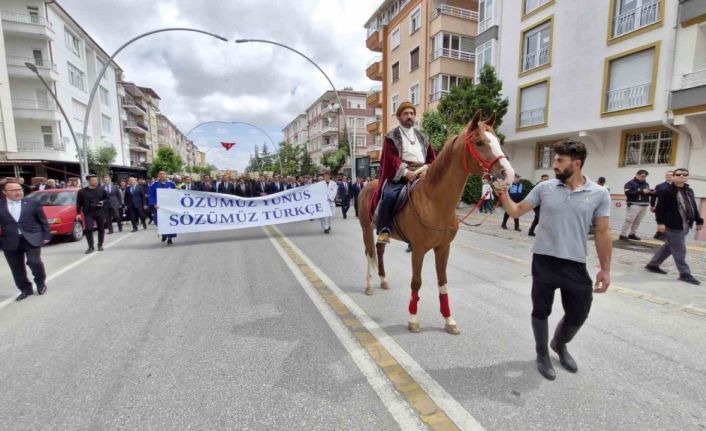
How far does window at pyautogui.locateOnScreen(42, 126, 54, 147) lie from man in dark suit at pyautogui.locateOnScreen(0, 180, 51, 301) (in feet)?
102

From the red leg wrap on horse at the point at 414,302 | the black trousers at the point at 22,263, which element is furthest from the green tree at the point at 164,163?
the red leg wrap on horse at the point at 414,302

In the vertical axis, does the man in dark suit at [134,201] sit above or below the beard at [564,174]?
below

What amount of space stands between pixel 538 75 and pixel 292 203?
1528 cm

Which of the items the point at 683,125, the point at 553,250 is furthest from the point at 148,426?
the point at 683,125

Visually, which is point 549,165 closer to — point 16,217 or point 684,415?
point 684,415

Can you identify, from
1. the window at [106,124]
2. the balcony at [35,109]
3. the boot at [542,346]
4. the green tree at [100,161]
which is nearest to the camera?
the boot at [542,346]

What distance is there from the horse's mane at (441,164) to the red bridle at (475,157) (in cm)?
24

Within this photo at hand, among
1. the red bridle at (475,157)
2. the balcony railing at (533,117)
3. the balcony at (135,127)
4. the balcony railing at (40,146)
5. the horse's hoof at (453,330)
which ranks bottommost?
the horse's hoof at (453,330)

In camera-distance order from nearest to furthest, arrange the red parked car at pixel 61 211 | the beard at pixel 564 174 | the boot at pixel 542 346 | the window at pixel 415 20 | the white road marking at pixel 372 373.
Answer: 1. the white road marking at pixel 372 373
2. the beard at pixel 564 174
3. the boot at pixel 542 346
4. the red parked car at pixel 61 211
5. the window at pixel 415 20

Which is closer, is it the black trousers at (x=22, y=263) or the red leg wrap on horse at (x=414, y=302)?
the red leg wrap on horse at (x=414, y=302)

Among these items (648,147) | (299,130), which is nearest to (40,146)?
(648,147)

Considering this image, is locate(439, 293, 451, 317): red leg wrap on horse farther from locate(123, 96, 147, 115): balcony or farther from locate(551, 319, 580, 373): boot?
locate(123, 96, 147, 115): balcony

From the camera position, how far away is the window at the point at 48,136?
28.6m

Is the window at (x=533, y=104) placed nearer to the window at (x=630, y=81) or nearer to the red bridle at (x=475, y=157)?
the window at (x=630, y=81)
